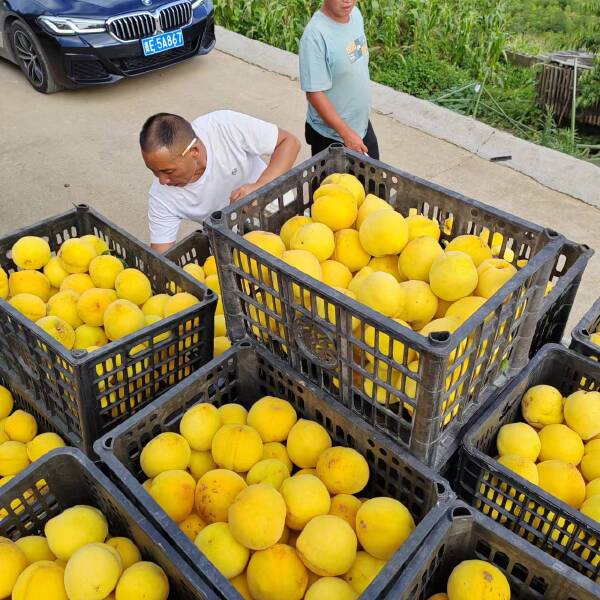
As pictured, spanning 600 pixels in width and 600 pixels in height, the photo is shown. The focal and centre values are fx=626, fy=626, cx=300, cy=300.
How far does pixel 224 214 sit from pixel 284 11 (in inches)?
275

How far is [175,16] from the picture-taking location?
20.7ft

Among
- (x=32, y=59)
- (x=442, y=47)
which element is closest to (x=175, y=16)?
(x=32, y=59)

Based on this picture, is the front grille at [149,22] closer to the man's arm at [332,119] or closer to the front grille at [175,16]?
the front grille at [175,16]

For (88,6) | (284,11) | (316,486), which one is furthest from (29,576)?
(284,11)

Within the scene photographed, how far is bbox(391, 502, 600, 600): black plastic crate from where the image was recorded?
4.46 ft

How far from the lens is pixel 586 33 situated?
9477mm

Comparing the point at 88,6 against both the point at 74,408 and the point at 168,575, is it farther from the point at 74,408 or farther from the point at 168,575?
the point at 168,575

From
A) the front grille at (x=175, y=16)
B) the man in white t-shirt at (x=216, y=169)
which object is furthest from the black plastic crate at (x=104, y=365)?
the front grille at (x=175, y=16)

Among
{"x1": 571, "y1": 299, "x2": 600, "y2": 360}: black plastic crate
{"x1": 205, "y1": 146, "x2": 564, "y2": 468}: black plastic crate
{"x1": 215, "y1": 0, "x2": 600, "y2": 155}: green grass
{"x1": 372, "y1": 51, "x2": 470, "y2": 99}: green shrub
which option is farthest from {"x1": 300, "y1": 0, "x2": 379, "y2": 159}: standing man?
{"x1": 372, "y1": 51, "x2": 470, "y2": 99}: green shrub

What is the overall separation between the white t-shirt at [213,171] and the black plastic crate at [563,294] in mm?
1462

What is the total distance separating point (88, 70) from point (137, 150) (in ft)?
4.20

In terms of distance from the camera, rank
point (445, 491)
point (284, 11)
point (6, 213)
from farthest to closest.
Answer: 1. point (284, 11)
2. point (6, 213)
3. point (445, 491)

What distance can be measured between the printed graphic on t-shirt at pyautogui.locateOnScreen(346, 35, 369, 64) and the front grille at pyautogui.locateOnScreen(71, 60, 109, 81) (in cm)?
353

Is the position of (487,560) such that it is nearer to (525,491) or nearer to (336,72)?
(525,491)
